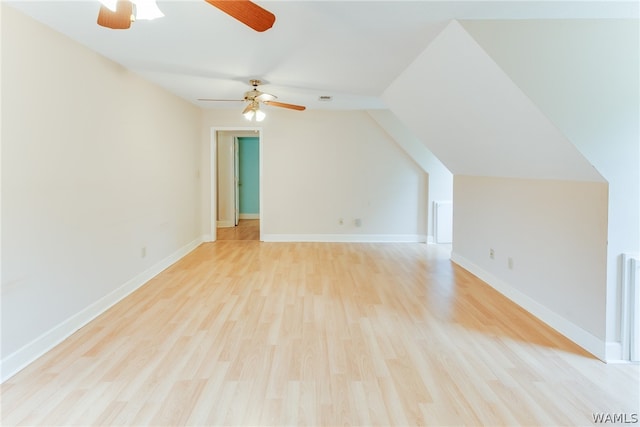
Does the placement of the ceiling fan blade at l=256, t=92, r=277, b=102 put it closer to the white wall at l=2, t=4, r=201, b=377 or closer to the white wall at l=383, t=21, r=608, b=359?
the white wall at l=2, t=4, r=201, b=377

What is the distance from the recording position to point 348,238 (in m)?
6.52

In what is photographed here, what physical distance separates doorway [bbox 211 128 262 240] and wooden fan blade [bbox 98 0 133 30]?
4.52 meters

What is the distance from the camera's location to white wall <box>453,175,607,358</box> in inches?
96.9

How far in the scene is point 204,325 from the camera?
287cm

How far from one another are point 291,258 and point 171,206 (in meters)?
1.78

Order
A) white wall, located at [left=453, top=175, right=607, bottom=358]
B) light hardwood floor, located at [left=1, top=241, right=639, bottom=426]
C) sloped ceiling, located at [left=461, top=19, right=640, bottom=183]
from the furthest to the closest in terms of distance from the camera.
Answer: white wall, located at [left=453, top=175, right=607, bottom=358], sloped ceiling, located at [left=461, top=19, right=640, bottom=183], light hardwood floor, located at [left=1, top=241, right=639, bottom=426]

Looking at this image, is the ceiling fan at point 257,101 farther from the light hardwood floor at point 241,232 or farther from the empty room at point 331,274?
the light hardwood floor at point 241,232

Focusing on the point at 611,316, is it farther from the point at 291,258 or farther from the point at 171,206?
the point at 171,206

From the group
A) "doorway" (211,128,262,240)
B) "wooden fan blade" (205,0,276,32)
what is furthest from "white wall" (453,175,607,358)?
"doorway" (211,128,262,240)

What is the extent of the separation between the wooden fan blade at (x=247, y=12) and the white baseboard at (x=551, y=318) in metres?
2.79

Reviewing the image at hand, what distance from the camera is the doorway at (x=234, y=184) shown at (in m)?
6.44

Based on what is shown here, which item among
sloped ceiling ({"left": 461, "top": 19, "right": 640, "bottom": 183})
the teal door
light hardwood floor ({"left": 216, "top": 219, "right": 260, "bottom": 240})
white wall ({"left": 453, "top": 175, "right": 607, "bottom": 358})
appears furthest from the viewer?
the teal door

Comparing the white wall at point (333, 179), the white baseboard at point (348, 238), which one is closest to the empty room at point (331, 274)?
the white wall at point (333, 179)

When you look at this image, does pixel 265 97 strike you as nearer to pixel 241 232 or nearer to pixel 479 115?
pixel 479 115
